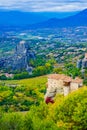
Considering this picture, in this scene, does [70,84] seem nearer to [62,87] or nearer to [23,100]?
[62,87]

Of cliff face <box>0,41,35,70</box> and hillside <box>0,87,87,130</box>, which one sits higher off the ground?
hillside <box>0,87,87,130</box>

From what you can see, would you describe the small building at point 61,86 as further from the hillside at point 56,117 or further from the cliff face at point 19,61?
the cliff face at point 19,61

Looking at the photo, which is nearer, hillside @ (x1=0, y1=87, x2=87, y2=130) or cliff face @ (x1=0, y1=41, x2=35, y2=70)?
hillside @ (x1=0, y1=87, x2=87, y2=130)

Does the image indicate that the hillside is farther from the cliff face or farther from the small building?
the cliff face

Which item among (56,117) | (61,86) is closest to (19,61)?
(61,86)

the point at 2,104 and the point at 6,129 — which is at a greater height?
the point at 6,129

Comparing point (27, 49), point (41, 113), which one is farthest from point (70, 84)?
point (27, 49)

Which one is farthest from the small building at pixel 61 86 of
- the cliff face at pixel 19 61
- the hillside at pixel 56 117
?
the cliff face at pixel 19 61

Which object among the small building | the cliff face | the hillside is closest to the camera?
the hillside

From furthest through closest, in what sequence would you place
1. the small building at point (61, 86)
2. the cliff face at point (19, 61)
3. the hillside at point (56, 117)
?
the cliff face at point (19, 61) → the small building at point (61, 86) → the hillside at point (56, 117)

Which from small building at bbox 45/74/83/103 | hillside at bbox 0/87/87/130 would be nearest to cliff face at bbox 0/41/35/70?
small building at bbox 45/74/83/103

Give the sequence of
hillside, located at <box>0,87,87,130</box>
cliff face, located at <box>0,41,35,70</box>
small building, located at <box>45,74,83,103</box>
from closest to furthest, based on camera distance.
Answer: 1. hillside, located at <box>0,87,87,130</box>
2. small building, located at <box>45,74,83,103</box>
3. cliff face, located at <box>0,41,35,70</box>
